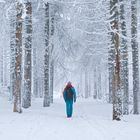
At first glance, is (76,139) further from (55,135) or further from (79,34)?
(79,34)

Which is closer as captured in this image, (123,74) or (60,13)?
(123,74)

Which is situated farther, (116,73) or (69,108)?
(69,108)

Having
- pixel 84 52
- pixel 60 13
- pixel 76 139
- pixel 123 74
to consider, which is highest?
pixel 60 13

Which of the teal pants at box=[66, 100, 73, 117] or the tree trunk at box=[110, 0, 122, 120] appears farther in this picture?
the teal pants at box=[66, 100, 73, 117]

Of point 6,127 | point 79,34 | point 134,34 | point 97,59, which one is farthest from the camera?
point 97,59

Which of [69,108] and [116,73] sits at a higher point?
[116,73]

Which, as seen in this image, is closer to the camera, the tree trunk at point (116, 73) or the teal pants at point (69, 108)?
the tree trunk at point (116, 73)

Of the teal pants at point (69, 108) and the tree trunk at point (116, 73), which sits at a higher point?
the tree trunk at point (116, 73)

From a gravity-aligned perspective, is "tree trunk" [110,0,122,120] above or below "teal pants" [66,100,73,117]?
above

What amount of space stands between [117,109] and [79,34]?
15.8 meters

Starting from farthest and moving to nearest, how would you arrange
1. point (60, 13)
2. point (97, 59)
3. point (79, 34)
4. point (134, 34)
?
point (97, 59)
point (79, 34)
point (60, 13)
point (134, 34)

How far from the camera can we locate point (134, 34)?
19.0 meters

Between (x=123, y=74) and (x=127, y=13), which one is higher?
(x=127, y=13)

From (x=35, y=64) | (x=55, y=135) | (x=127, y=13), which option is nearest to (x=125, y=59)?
(x=127, y=13)
